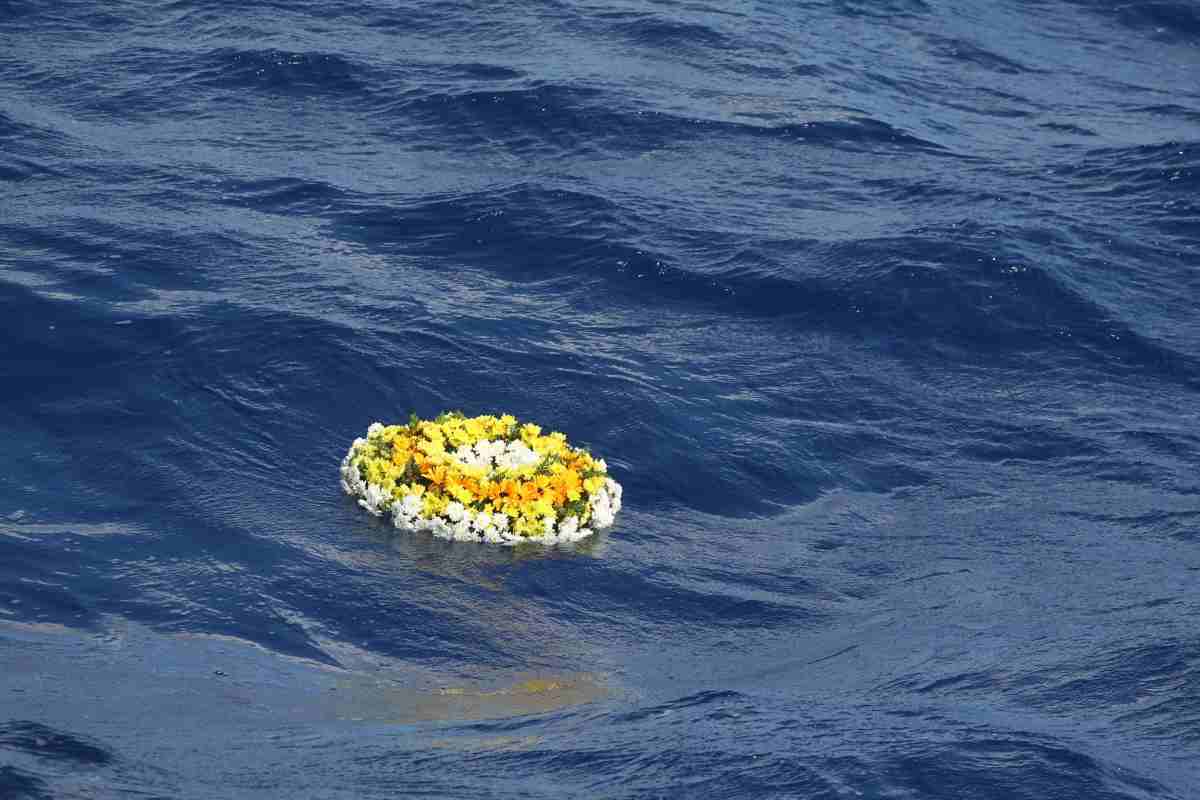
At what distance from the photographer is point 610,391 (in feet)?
66.8

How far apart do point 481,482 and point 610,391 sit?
4.05 metres

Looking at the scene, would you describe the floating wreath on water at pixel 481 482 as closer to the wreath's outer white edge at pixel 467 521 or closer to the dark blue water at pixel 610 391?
the wreath's outer white edge at pixel 467 521

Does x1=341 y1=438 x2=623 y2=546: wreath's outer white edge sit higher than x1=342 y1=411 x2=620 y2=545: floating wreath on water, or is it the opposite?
x1=342 y1=411 x2=620 y2=545: floating wreath on water

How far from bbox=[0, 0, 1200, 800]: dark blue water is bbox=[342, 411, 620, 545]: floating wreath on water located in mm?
263

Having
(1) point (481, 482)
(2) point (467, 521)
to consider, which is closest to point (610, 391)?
(1) point (481, 482)

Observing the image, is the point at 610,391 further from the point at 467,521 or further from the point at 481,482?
the point at 467,521

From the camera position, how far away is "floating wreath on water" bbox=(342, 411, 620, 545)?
16484 millimetres

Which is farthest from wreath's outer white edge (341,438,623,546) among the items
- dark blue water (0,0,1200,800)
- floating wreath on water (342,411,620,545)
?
dark blue water (0,0,1200,800)

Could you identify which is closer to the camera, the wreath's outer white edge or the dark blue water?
the dark blue water

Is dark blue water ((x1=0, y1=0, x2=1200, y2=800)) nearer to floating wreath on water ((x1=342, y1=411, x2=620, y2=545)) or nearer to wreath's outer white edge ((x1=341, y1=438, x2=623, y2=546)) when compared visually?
wreath's outer white edge ((x1=341, y1=438, x2=623, y2=546))

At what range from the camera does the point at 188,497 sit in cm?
1709

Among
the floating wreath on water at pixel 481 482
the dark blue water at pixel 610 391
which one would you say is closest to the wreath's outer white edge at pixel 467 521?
the floating wreath on water at pixel 481 482

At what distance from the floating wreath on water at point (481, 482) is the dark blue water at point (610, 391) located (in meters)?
0.26

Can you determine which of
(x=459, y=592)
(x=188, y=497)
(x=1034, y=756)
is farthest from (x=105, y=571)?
(x=1034, y=756)
